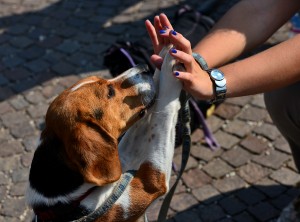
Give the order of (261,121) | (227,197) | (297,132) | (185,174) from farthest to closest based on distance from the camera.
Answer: (261,121), (185,174), (227,197), (297,132)

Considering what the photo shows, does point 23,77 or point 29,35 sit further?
point 29,35

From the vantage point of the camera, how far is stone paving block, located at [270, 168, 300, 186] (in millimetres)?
4059

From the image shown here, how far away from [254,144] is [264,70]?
1.85 metres

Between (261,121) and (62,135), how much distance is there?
2.51m

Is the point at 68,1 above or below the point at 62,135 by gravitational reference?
below

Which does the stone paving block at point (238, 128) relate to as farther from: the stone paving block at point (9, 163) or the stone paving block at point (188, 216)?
the stone paving block at point (9, 163)

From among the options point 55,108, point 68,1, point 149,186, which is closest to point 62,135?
point 55,108

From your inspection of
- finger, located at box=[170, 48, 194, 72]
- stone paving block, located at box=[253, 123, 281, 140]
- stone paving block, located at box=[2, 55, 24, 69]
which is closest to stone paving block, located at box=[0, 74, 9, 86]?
stone paving block, located at box=[2, 55, 24, 69]

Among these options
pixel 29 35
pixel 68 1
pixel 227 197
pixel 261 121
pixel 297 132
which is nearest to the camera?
pixel 297 132

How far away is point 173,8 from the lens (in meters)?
6.52

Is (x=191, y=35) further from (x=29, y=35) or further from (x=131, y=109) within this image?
(x=29, y=35)

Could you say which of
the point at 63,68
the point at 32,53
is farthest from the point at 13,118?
the point at 32,53

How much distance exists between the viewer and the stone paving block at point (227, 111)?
190 inches

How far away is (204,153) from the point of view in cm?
446
